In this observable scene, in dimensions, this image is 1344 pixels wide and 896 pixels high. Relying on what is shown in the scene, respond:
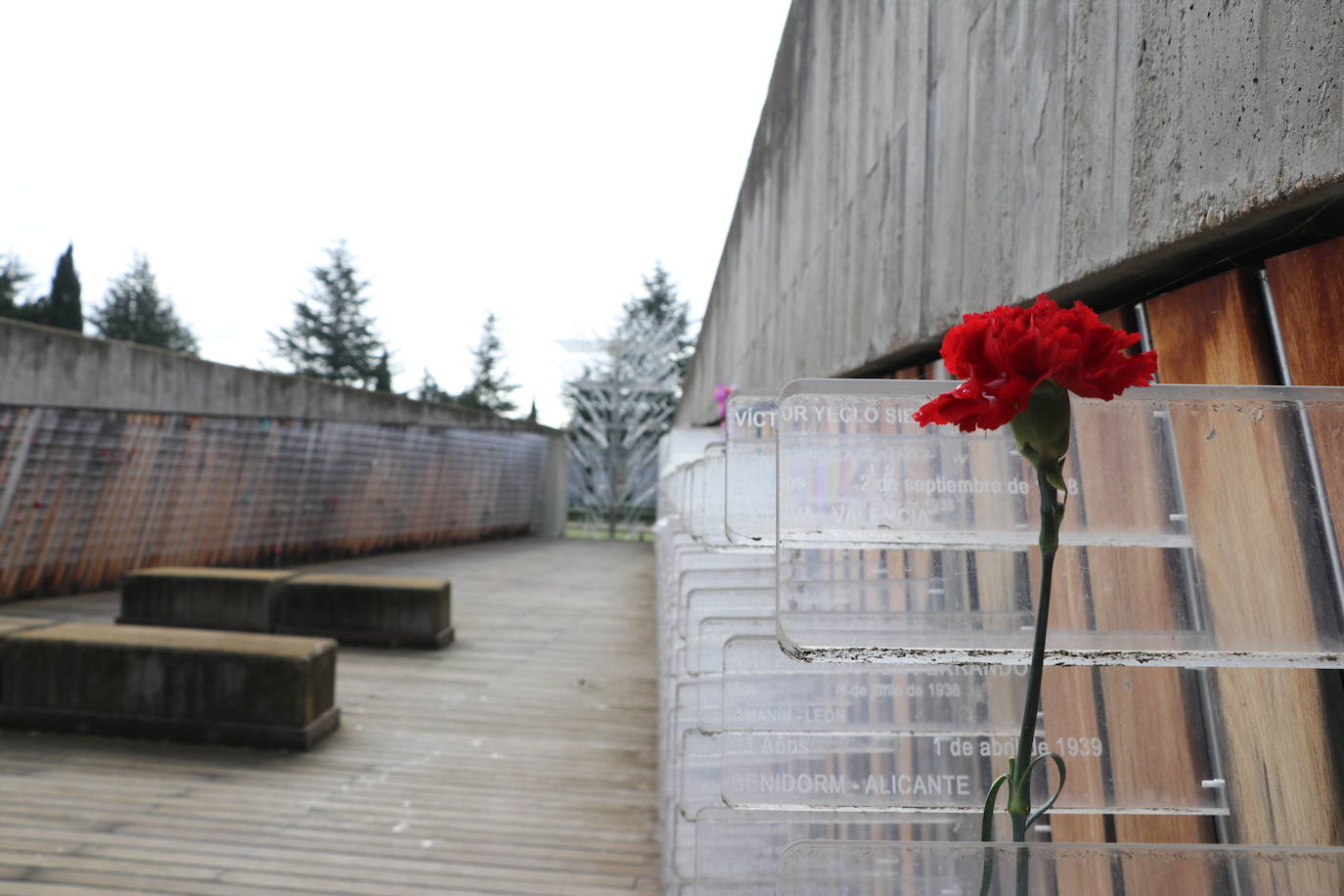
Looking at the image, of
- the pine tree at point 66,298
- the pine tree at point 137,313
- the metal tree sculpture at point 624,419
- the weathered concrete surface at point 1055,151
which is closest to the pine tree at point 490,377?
the pine tree at point 137,313

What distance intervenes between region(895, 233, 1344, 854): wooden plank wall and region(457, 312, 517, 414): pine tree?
134 ft

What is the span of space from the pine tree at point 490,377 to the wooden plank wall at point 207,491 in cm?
2752

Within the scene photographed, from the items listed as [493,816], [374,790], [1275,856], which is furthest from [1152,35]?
[374,790]

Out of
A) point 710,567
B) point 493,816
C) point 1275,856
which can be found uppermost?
point 710,567

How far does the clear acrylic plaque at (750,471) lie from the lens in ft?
4.36

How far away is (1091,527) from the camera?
933 mm

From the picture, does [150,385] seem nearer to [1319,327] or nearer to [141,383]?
[141,383]

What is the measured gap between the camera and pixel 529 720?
14.5 ft

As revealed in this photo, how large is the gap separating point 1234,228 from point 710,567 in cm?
151

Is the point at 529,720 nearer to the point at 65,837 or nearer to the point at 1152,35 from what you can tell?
the point at 65,837

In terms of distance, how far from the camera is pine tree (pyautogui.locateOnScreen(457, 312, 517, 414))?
41031 mm

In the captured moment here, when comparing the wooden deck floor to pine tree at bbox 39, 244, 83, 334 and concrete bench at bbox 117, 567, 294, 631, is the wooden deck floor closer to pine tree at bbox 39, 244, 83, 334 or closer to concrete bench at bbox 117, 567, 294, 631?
concrete bench at bbox 117, 567, 294, 631

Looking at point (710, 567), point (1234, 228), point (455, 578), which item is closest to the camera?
point (1234, 228)

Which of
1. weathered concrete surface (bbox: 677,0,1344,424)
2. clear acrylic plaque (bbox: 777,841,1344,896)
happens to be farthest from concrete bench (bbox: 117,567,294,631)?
clear acrylic plaque (bbox: 777,841,1344,896)
